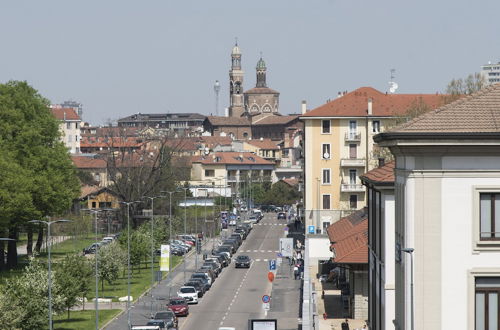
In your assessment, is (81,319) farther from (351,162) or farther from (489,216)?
(351,162)

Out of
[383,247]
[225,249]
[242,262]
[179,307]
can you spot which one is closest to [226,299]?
[179,307]

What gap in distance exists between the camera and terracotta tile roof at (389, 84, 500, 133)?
26531 millimetres

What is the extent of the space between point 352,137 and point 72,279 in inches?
2282

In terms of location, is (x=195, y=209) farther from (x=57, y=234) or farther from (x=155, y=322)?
(x=155, y=322)

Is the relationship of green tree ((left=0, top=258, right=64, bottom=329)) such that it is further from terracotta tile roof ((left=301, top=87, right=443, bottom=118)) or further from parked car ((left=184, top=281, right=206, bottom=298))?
terracotta tile roof ((left=301, top=87, right=443, bottom=118))

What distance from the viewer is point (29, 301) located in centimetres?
5659

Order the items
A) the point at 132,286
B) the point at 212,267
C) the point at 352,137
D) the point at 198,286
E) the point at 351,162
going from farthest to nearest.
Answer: the point at 352,137 → the point at 351,162 → the point at 212,267 → the point at 132,286 → the point at 198,286

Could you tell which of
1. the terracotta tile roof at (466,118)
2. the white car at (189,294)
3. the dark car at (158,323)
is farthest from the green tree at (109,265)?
the terracotta tile roof at (466,118)

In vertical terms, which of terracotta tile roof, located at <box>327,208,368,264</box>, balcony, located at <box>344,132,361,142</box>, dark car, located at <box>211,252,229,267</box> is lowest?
dark car, located at <box>211,252,229,267</box>

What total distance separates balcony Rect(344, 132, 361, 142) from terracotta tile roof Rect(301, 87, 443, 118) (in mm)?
1656

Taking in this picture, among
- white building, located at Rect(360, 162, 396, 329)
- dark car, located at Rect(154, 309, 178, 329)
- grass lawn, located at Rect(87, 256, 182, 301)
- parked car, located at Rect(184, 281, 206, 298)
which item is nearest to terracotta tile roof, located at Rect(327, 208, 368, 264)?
dark car, located at Rect(154, 309, 178, 329)

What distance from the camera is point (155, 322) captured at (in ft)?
196

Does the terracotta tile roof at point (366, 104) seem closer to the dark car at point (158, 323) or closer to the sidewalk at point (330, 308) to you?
the sidewalk at point (330, 308)

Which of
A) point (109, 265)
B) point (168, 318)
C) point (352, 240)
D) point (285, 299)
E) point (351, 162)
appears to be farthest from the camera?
point (351, 162)
